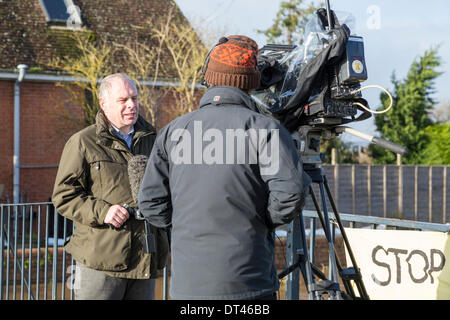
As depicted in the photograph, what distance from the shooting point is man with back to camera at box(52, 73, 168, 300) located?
10.8 feet

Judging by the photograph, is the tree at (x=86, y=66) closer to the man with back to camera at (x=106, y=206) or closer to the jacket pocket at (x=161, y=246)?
the man with back to camera at (x=106, y=206)

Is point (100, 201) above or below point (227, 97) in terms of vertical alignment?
below

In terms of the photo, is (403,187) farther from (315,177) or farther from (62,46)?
(315,177)

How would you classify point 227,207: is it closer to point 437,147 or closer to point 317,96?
point 317,96

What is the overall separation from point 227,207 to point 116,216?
Answer: 1029 mm

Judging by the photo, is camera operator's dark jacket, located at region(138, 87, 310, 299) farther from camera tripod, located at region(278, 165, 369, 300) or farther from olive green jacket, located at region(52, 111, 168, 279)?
olive green jacket, located at region(52, 111, 168, 279)

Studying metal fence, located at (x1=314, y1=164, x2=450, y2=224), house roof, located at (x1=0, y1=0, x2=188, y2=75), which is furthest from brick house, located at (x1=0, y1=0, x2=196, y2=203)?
metal fence, located at (x1=314, y1=164, x2=450, y2=224)

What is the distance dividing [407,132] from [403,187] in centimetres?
299

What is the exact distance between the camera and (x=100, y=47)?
1559 cm

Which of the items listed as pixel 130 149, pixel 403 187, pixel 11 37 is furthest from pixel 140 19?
pixel 130 149

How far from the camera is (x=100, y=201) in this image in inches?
131

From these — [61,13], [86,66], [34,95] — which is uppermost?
[61,13]
